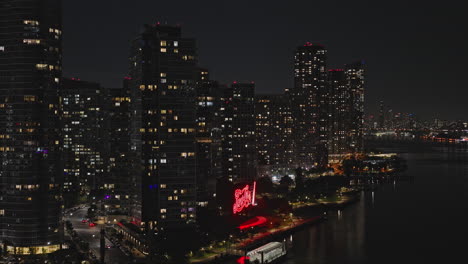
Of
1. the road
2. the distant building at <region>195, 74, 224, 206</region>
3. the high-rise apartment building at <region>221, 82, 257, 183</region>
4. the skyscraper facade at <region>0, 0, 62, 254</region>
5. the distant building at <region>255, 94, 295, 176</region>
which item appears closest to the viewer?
the road

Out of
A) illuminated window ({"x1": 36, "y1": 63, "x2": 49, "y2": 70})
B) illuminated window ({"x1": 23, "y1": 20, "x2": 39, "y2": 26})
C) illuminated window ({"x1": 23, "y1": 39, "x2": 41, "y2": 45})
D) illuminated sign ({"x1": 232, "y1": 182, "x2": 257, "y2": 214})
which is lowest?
illuminated sign ({"x1": 232, "y1": 182, "x2": 257, "y2": 214})

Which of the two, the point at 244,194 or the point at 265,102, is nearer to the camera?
the point at 244,194

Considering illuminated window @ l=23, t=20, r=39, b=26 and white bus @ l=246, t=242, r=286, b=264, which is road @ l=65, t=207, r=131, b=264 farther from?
illuminated window @ l=23, t=20, r=39, b=26

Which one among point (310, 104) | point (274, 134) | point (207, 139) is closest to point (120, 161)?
point (207, 139)

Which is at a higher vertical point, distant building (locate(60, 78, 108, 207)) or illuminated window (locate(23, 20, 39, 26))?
illuminated window (locate(23, 20, 39, 26))

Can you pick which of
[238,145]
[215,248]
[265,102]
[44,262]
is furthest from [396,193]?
[44,262]

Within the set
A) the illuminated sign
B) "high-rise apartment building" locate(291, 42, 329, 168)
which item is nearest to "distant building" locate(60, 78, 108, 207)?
the illuminated sign

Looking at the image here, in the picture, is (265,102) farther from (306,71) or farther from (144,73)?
(144,73)
